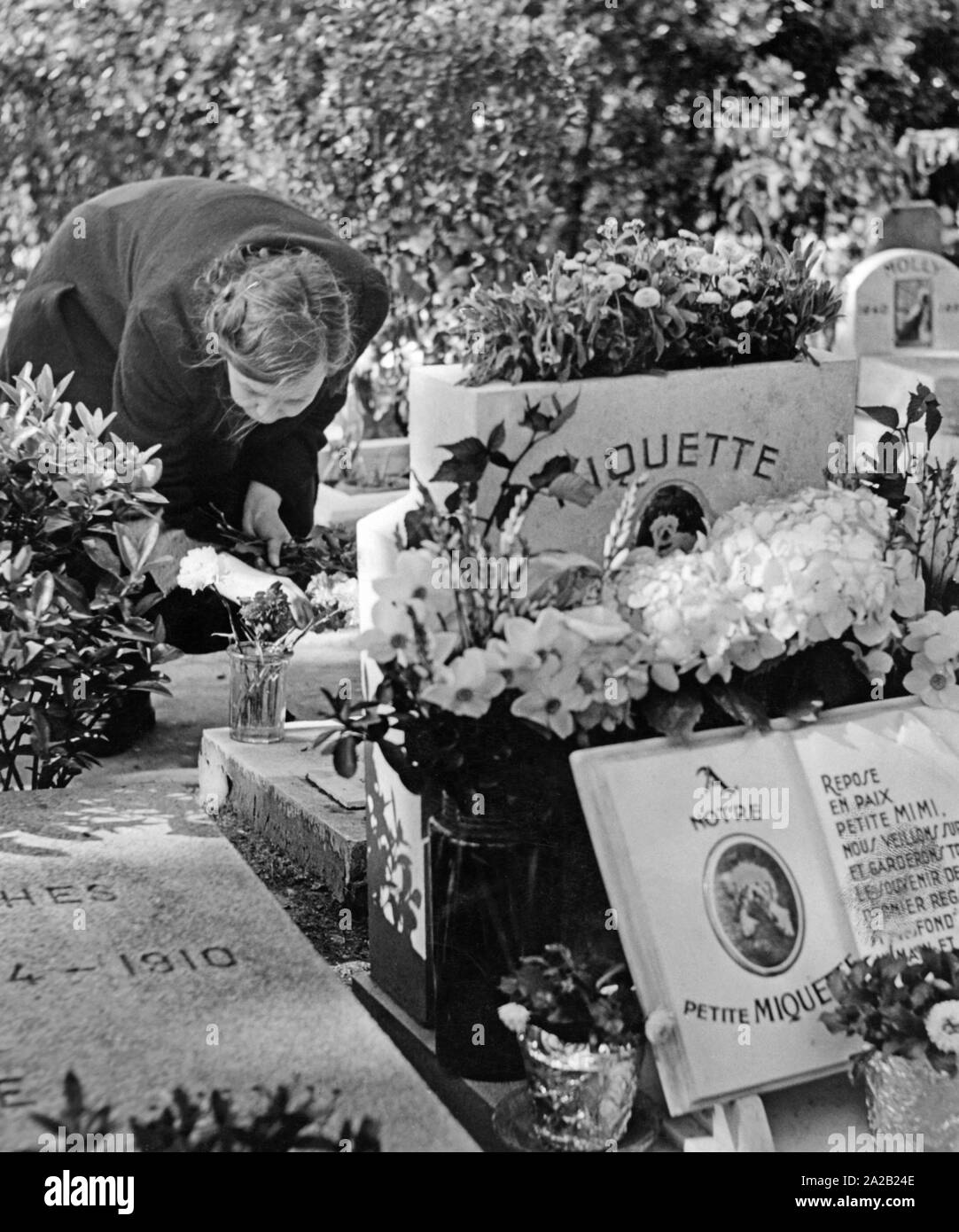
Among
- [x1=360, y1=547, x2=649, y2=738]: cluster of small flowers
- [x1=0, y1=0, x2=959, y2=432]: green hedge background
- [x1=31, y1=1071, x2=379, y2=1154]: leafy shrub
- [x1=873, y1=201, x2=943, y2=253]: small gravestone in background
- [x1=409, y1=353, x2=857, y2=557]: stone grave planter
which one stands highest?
[x1=0, y1=0, x2=959, y2=432]: green hedge background

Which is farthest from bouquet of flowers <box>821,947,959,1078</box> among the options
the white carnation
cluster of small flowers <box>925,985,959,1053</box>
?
the white carnation

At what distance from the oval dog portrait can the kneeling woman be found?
1.38 m

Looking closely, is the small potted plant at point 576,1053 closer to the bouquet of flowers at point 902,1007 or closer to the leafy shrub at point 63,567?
the bouquet of flowers at point 902,1007

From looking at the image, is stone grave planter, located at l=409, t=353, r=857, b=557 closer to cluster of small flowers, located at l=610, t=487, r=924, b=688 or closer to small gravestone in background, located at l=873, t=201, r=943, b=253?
cluster of small flowers, located at l=610, t=487, r=924, b=688

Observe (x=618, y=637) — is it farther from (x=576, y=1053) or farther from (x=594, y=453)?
(x=576, y=1053)

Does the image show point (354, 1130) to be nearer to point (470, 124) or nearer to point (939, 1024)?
point (939, 1024)

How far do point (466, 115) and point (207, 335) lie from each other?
3.91 m

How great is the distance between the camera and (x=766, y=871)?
91.0 inches

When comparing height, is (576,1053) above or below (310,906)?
above

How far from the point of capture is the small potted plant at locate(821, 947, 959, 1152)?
83.7 inches

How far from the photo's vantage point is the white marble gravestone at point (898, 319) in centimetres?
727

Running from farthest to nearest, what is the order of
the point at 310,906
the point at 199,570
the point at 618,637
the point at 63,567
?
the point at 199,570
the point at 63,567
the point at 310,906
the point at 618,637

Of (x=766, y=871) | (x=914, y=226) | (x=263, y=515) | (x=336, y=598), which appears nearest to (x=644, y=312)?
(x=766, y=871)

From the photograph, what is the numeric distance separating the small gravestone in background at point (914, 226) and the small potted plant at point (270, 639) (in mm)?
5027
